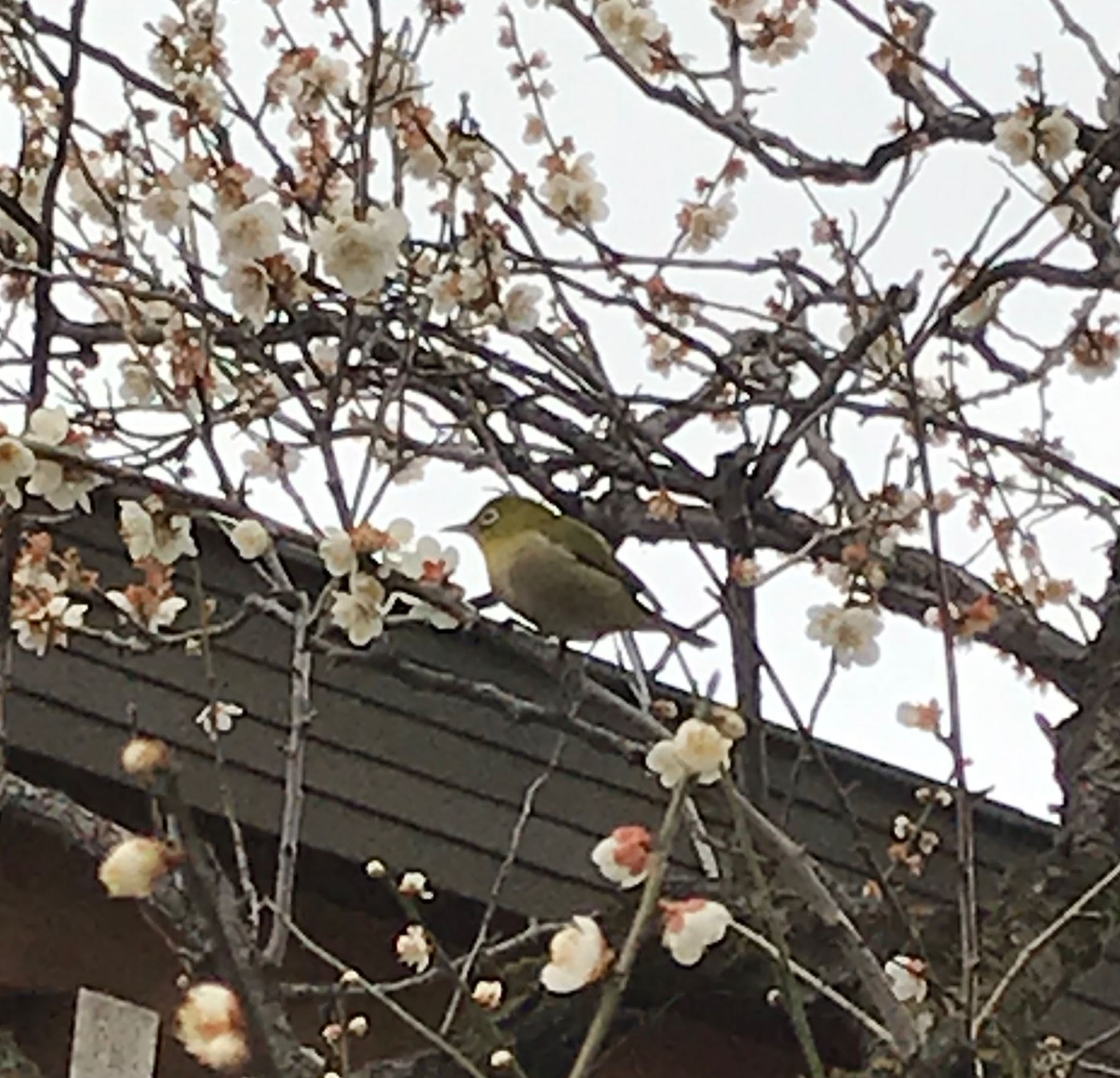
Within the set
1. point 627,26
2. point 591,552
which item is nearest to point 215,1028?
point 591,552

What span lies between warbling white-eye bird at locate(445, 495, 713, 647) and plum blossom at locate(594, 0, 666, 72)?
72cm

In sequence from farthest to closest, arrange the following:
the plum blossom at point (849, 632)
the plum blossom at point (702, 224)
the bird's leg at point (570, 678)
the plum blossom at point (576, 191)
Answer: the plum blossom at point (702, 224) < the plum blossom at point (576, 191) < the plum blossom at point (849, 632) < the bird's leg at point (570, 678)

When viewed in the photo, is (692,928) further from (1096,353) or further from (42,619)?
(1096,353)

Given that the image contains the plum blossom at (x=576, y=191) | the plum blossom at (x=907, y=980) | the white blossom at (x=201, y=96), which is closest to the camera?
the plum blossom at (x=907, y=980)

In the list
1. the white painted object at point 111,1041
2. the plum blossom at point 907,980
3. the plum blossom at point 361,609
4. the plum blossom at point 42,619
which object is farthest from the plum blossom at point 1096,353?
the white painted object at point 111,1041

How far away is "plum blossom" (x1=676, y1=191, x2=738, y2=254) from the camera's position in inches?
131

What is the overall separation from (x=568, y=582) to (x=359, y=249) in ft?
2.17

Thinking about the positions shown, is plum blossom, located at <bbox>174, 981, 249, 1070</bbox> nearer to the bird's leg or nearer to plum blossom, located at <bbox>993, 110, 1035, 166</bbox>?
the bird's leg

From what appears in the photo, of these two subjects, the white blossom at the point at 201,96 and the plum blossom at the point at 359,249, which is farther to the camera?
the white blossom at the point at 201,96

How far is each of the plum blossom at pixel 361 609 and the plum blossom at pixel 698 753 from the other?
2.54ft

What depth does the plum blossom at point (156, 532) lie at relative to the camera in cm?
219

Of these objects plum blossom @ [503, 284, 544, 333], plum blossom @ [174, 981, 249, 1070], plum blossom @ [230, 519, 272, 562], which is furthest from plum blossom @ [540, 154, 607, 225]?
plum blossom @ [174, 981, 249, 1070]

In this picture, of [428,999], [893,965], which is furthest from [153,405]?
[893,965]

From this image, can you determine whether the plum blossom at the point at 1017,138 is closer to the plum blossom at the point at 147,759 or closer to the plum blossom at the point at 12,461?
the plum blossom at the point at 12,461
